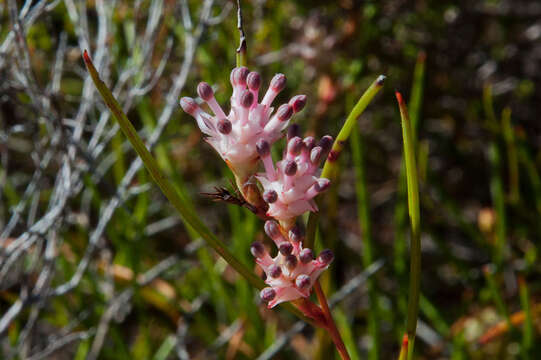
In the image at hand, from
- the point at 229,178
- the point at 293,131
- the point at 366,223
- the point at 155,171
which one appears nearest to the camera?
the point at 155,171

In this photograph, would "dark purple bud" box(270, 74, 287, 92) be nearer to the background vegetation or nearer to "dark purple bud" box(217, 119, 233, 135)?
"dark purple bud" box(217, 119, 233, 135)

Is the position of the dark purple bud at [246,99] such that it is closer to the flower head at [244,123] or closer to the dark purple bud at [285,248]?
the flower head at [244,123]

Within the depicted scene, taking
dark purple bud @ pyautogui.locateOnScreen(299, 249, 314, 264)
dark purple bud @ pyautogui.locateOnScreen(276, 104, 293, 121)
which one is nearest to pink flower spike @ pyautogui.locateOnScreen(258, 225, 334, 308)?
dark purple bud @ pyautogui.locateOnScreen(299, 249, 314, 264)

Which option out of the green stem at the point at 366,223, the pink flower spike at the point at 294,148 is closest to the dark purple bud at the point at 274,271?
the pink flower spike at the point at 294,148

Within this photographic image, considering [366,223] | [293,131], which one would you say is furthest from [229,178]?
[293,131]

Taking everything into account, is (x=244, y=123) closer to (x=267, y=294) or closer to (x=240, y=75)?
(x=240, y=75)

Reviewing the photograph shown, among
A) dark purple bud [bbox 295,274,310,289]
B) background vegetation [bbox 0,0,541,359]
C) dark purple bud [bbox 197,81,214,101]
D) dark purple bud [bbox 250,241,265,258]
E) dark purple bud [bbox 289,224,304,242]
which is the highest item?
dark purple bud [bbox 197,81,214,101]

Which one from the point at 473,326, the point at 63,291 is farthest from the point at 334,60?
the point at 63,291
